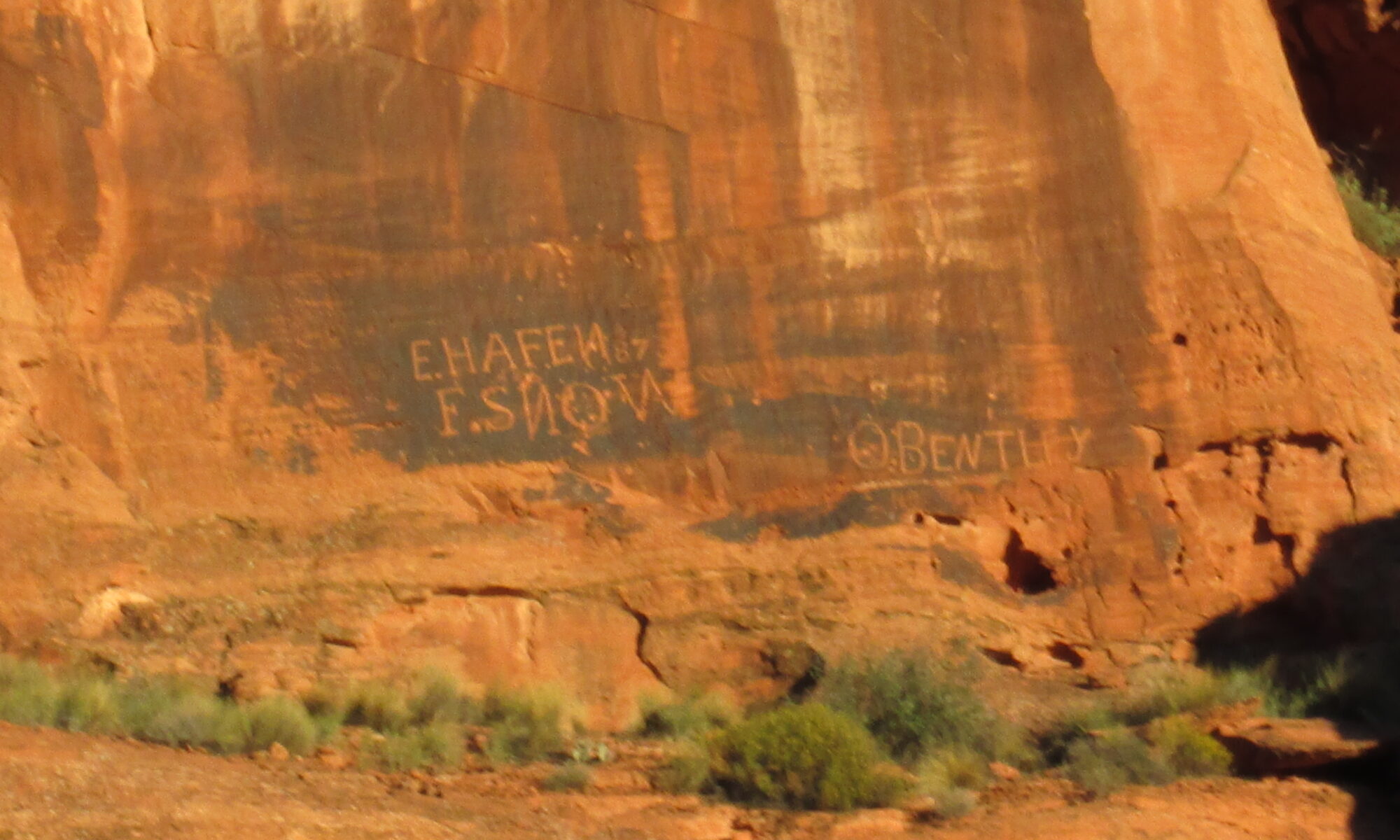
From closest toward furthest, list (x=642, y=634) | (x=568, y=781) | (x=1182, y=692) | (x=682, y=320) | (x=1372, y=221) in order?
(x=568, y=781)
(x=1182, y=692)
(x=642, y=634)
(x=682, y=320)
(x=1372, y=221)

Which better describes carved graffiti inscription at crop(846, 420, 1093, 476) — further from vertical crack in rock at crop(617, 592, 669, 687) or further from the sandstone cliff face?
vertical crack in rock at crop(617, 592, 669, 687)

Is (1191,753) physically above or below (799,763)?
below

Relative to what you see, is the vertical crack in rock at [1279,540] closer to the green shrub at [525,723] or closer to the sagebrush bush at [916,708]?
the sagebrush bush at [916,708]

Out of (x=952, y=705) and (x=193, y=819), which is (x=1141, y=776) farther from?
(x=193, y=819)

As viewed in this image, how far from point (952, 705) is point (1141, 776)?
41.4 inches

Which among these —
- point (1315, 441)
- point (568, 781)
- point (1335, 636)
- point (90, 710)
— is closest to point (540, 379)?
point (568, 781)

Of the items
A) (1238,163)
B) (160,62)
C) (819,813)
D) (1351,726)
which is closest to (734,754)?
(819,813)

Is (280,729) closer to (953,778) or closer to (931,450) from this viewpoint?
(953,778)

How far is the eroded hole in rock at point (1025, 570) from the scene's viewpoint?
29.9 ft

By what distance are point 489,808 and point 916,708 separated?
251 centimetres

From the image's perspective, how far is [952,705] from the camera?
8328mm

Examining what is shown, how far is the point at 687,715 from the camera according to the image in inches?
335

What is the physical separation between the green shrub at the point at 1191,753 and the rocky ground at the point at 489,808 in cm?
16

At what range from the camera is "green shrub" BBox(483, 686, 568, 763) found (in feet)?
26.2
